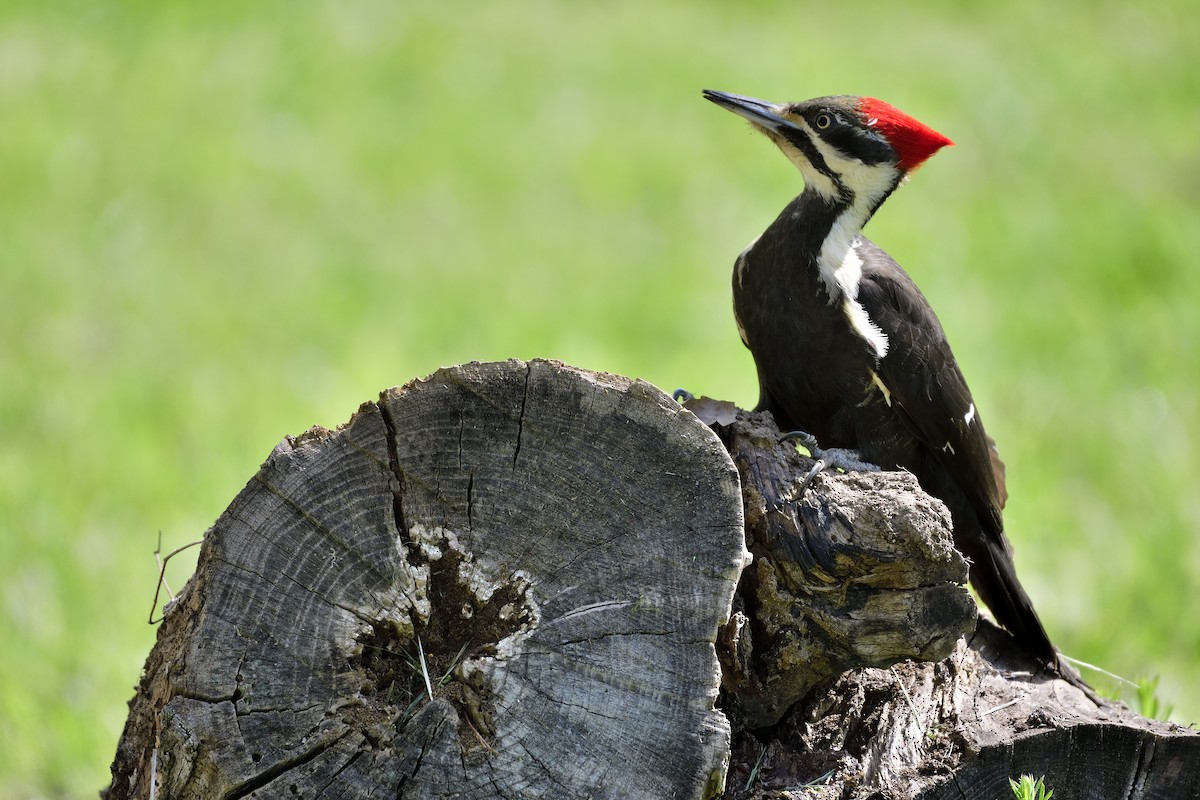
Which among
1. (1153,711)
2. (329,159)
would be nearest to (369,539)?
(1153,711)

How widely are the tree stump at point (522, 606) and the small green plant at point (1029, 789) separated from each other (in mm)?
166

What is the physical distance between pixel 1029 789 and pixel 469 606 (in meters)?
1.10

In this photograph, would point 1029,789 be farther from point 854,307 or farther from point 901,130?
point 901,130

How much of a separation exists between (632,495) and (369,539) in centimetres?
48

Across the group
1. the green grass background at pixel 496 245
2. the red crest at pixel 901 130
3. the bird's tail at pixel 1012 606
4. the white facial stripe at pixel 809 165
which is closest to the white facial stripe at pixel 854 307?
the white facial stripe at pixel 809 165

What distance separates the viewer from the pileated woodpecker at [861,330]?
10.7ft

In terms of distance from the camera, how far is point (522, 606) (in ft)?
7.50

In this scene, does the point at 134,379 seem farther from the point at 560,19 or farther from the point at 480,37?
the point at 560,19

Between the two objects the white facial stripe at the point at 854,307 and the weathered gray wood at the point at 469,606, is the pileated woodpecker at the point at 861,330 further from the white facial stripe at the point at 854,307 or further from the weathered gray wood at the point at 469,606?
the weathered gray wood at the point at 469,606

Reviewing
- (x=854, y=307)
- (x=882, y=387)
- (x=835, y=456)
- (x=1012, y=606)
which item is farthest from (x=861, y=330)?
(x=1012, y=606)

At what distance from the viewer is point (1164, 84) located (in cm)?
1005

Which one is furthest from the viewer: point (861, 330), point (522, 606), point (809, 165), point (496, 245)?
point (496, 245)

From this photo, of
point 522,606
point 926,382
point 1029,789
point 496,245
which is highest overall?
point 496,245

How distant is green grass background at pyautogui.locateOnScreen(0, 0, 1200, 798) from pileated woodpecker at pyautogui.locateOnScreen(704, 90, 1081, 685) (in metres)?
1.74
